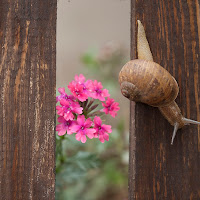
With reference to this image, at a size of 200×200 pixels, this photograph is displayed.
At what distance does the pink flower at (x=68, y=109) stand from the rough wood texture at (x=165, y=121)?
0.20 m

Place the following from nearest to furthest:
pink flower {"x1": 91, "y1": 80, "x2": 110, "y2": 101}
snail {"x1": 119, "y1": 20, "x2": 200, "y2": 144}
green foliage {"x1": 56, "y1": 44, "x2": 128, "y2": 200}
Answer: snail {"x1": 119, "y1": 20, "x2": 200, "y2": 144}
pink flower {"x1": 91, "y1": 80, "x2": 110, "y2": 101}
green foliage {"x1": 56, "y1": 44, "x2": 128, "y2": 200}

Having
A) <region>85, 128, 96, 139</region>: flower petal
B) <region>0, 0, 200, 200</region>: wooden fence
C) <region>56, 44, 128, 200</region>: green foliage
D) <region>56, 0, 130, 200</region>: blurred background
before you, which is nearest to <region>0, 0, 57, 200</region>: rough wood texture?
<region>0, 0, 200, 200</region>: wooden fence

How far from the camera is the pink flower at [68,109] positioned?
1.19m

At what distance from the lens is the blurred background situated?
7.66 ft

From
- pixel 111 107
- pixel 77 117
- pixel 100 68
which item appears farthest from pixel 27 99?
pixel 100 68

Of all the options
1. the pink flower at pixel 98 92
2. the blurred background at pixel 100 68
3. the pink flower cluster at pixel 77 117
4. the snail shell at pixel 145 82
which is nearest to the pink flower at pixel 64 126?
the pink flower cluster at pixel 77 117

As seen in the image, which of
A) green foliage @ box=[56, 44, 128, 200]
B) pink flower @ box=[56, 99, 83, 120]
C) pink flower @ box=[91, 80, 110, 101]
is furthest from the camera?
green foliage @ box=[56, 44, 128, 200]

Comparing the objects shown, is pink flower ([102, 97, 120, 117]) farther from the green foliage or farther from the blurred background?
the green foliage

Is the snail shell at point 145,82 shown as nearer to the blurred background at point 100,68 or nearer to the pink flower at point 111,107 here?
the pink flower at point 111,107

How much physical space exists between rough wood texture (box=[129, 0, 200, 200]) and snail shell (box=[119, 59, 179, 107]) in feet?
0.45

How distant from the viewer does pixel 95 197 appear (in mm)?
2471

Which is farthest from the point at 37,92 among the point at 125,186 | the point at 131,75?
the point at 125,186

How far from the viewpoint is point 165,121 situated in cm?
126

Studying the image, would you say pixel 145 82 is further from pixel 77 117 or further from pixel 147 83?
pixel 77 117
